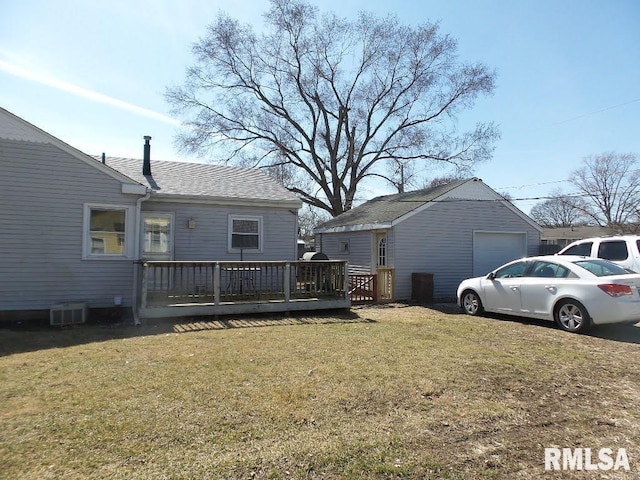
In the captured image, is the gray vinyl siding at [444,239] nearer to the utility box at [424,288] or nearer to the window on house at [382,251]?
the utility box at [424,288]

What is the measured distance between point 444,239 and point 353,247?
365 cm

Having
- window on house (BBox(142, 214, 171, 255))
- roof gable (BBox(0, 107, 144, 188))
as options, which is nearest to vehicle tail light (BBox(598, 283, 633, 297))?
window on house (BBox(142, 214, 171, 255))

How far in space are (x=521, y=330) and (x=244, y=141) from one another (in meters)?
25.9

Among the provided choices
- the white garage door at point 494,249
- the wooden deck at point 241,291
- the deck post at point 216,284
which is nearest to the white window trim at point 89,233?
the wooden deck at point 241,291

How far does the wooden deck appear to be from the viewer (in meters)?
8.80

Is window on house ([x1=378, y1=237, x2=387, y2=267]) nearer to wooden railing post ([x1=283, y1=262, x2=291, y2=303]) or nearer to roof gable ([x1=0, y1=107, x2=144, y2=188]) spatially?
wooden railing post ([x1=283, y1=262, x2=291, y2=303])

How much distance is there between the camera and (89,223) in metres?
9.60

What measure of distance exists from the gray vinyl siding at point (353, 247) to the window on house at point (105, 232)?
8.43m

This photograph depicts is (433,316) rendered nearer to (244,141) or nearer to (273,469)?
(273,469)

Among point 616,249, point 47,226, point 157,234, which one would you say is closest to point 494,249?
point 616,249

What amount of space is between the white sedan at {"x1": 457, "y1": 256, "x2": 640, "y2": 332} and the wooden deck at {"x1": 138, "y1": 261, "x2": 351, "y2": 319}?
3.49 m

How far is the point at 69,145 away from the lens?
928cm

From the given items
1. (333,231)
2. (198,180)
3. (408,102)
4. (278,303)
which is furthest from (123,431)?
(408,102)

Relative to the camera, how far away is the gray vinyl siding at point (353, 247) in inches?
613
